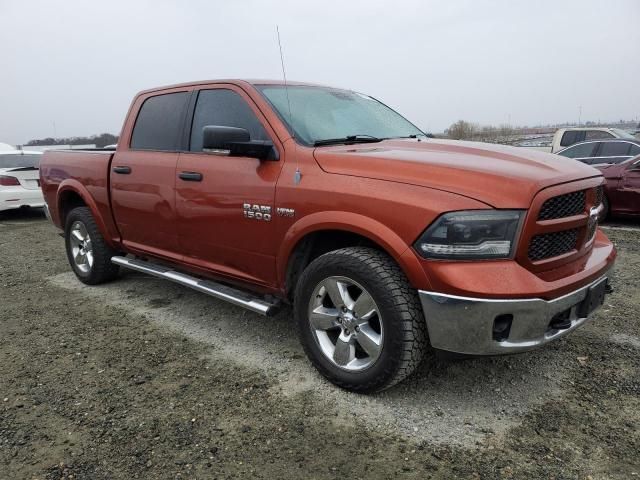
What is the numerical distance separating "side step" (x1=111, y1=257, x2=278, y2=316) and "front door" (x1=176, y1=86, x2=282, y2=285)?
122mm

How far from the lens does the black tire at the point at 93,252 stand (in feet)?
16.1

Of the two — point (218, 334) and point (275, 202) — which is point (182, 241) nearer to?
point (218, 334)

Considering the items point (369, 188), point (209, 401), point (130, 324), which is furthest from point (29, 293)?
point (369, 188)

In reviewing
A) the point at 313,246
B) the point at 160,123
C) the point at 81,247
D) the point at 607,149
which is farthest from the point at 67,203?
the point at 607,149

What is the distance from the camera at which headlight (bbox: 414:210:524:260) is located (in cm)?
239

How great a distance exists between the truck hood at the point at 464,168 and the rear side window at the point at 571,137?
39.3 feet

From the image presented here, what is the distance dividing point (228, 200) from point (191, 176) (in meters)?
0.45

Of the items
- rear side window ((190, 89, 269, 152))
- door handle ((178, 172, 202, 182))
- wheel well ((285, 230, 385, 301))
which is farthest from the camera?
door handle ((178, 172, 202, 182))

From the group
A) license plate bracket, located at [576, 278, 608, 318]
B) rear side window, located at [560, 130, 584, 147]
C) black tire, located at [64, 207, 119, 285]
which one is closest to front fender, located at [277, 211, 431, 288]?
license plate bracket, located at [576, 278, 608, 318]

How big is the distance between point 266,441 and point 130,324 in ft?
6.77

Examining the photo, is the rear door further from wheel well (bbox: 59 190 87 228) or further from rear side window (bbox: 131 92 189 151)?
wheel well (bbox: 59 190 87 228)

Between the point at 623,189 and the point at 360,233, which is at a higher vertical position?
the point at 360,233

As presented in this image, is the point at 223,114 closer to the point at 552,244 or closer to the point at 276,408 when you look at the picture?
the point at 276,408

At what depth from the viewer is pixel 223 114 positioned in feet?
12.1
